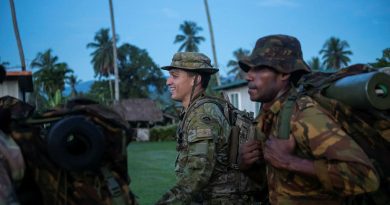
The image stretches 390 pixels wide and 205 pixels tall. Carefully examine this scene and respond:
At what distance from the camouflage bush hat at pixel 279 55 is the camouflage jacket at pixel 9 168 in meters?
1.46

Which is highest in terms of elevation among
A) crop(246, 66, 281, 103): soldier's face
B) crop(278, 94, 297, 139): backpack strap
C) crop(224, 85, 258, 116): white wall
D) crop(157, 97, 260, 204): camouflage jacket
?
crop(246, 66, 281, 103): soldier's face

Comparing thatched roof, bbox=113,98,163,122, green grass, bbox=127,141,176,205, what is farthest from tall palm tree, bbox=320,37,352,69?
green grass, bbox=127,141,176,205

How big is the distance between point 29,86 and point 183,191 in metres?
17.5

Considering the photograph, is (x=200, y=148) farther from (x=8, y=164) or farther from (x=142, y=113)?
(x=142, y=113)

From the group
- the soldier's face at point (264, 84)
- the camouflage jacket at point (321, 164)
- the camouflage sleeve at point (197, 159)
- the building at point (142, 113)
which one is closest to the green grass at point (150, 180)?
the camouflage sleeve at point (197, 159)

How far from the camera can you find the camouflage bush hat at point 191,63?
3654 mm

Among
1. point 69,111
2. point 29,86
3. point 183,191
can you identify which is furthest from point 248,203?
point 29,86

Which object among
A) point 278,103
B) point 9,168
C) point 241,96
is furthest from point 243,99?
point 9,168

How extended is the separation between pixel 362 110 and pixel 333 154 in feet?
1.11

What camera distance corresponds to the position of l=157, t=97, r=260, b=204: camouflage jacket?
2998 mm

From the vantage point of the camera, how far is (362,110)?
7.79ft

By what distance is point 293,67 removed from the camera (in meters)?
2.67

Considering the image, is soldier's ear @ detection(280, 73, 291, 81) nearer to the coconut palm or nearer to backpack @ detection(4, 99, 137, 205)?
backpack @ detection(4, 99, 137, 205)

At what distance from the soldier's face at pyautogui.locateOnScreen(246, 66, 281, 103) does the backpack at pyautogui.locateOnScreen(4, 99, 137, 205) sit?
930 millimetres
